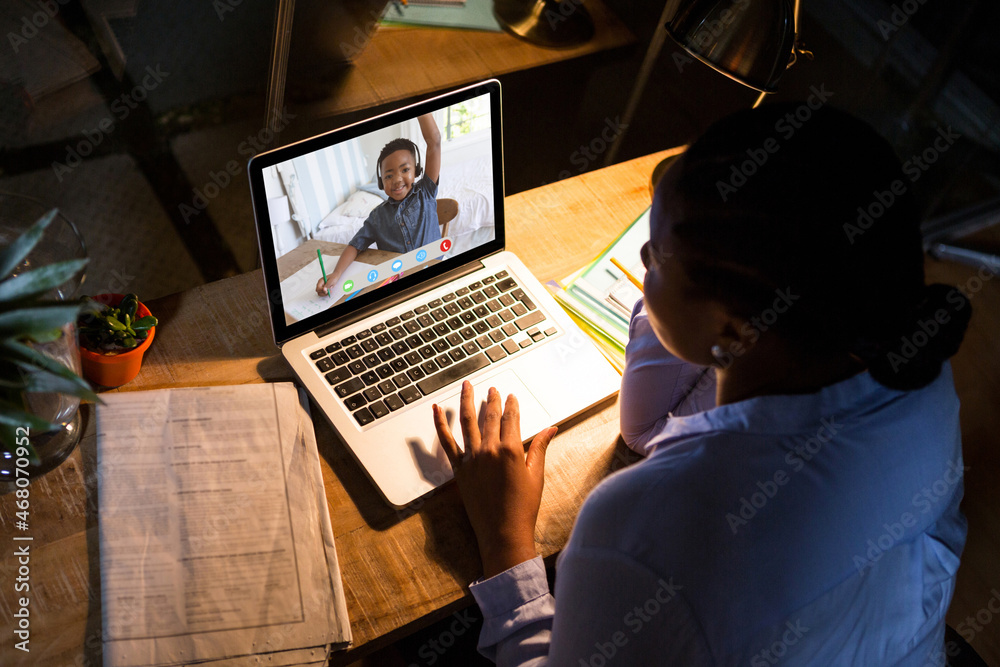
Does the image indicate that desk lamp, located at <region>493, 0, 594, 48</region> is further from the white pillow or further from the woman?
the woman

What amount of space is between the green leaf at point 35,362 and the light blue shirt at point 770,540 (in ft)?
1.66

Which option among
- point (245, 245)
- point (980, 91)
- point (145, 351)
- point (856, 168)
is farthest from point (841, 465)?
point (980, 91)

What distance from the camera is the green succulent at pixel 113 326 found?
0.90 meters

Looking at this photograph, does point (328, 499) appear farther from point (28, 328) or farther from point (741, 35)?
point (741, 35)

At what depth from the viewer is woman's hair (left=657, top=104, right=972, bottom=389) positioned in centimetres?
60

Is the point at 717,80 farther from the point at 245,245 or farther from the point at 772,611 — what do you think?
the point at 772,611

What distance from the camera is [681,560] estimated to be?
610mm

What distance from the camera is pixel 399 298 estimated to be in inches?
41.6

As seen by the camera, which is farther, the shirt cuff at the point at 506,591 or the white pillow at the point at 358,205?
the white pillow at the point at 358,205

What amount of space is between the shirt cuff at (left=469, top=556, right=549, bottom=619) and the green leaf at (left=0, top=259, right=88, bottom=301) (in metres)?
0.54

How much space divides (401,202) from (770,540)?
647 millimetres

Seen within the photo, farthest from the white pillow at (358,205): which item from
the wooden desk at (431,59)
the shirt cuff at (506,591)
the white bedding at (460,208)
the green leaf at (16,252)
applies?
the wooden desk at (431,59)

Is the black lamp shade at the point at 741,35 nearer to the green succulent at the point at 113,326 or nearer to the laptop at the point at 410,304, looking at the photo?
the laptop at the point at 410,304

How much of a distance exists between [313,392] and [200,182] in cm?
126
